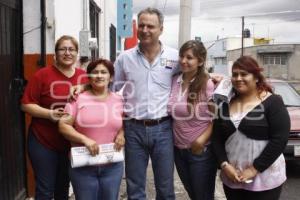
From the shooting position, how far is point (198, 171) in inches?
138

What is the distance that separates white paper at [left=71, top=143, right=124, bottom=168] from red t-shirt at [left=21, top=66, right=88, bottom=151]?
44cm

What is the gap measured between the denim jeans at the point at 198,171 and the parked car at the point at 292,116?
3546 mm

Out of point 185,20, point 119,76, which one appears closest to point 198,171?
point 119,76

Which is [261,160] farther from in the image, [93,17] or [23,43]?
[93,17]

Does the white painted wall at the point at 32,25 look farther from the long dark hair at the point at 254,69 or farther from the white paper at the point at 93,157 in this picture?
the long dark hair at the point at 254,69

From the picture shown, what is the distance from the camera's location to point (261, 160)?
10.1 ft

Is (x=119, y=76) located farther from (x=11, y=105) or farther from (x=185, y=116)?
(x=11, y=105)

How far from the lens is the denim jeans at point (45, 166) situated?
3.64 m

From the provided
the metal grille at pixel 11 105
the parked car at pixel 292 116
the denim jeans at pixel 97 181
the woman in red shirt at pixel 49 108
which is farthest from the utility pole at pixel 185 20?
the denim jeans at pixel 97 181

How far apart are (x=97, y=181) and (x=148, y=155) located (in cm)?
52

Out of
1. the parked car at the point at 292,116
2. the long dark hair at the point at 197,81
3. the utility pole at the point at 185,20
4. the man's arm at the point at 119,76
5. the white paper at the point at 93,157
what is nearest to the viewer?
the white paper at the point at 93,157

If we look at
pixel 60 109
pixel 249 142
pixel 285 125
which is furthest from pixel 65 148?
pixel 285 125

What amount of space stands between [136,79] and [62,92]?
0.62 meters

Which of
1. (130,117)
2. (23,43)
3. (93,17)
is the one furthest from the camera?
(93,17)
